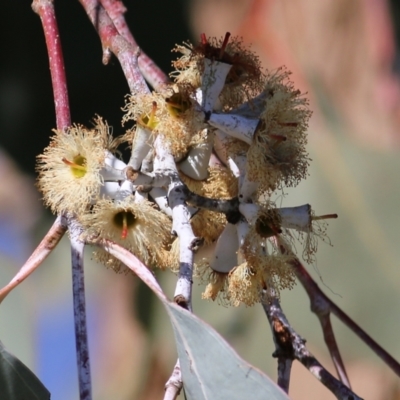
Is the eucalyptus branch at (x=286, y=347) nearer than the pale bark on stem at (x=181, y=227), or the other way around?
the pale bark on stem at (x=181, y=227)

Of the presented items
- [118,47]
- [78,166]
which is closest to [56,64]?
[118,47]

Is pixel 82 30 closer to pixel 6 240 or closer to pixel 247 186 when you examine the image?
pixel 6 240

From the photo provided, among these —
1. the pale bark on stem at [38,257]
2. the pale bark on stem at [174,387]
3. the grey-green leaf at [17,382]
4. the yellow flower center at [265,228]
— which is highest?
the yellow flower center at [265,228]

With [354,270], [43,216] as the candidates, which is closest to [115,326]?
[43,216]

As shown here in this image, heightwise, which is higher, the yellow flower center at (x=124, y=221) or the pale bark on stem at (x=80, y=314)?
the yellow flower center at (x=124, y=221)

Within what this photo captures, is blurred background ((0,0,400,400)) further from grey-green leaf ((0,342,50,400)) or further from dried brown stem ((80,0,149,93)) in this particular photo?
grey-green leaf ((0,342,50,400))

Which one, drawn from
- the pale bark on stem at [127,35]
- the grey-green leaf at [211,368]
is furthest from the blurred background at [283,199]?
the grey-green leaf at [211,368]

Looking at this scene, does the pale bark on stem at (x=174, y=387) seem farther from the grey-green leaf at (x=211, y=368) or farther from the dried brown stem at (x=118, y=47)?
the dried brown stem at (x=118, y=47)
